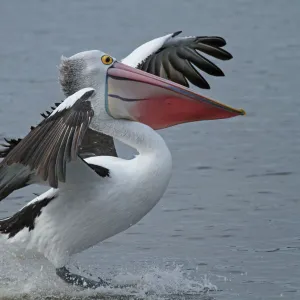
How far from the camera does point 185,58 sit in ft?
27.1

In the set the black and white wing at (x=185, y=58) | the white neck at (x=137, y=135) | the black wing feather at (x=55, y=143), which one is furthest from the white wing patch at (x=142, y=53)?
the black wing feather at (x=55, y=143)

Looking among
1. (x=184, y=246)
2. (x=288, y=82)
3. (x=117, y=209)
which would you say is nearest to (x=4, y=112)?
(x=288, y=82)

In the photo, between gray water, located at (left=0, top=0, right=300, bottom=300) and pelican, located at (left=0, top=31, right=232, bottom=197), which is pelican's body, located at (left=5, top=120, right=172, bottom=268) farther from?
pelican, located at (left=0, top=31, right=232, bottom=197)

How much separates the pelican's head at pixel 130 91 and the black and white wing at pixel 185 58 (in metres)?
1.02

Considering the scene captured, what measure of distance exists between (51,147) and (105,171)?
0.82m

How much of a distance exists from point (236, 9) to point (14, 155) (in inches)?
430

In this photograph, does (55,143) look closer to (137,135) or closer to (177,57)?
(137,135)

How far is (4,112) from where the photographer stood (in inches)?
458

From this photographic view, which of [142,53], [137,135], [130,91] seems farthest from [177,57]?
[137,135]

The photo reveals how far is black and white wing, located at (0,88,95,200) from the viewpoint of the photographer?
233 inches

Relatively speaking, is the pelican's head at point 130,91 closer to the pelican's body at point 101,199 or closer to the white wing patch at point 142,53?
the pelican's body at point 101,199

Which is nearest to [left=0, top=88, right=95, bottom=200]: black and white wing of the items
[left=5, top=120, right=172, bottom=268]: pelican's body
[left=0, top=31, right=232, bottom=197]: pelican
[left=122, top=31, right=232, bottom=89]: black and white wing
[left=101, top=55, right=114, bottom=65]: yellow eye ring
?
[left=5, top=120, right=172, bottom=268]: pelican's body

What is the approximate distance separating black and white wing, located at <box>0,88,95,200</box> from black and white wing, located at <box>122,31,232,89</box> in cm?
182

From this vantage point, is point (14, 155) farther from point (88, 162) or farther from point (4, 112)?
point (4, 112)
